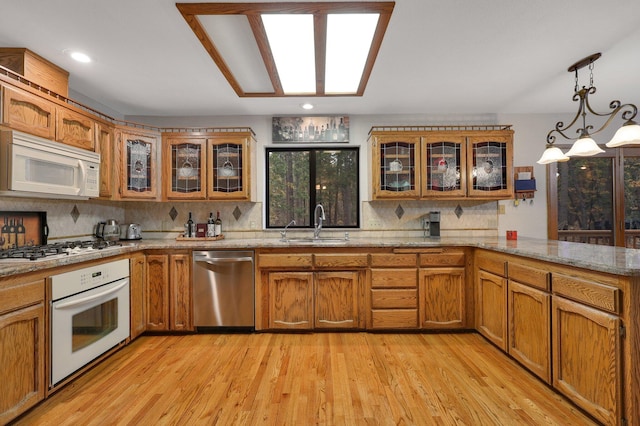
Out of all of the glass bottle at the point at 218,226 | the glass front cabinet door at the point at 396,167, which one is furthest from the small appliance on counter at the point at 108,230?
the glass front cabinet door at the point at 396,167

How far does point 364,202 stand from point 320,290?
4.15 feet

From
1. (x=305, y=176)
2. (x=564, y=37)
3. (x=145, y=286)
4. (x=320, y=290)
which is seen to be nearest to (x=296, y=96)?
(x=305, y=176)

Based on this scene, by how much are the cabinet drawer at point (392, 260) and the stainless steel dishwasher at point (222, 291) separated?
123 cm

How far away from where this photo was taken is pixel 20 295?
1.76 metres

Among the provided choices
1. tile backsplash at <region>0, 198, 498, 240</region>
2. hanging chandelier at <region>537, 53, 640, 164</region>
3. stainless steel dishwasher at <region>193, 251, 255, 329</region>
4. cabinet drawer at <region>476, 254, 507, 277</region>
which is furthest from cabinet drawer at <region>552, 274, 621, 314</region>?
stainless steel dishwasher at <region>193, 251, 255, 329</region>

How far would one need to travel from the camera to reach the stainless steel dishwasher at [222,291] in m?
3.02

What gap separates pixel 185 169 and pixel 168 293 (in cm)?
133

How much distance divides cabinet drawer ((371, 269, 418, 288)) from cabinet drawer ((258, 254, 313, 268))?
2.25ft

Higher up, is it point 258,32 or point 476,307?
point 258,32

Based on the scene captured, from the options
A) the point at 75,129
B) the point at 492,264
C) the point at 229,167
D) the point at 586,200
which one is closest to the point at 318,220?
the point at 229,167

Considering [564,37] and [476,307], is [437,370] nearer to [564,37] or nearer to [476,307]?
[476,307]

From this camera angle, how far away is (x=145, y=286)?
9.82 ft

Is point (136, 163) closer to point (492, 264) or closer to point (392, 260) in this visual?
point (392, 260)

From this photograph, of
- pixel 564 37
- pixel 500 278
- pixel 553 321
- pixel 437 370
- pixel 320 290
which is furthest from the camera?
pixel 320 290
